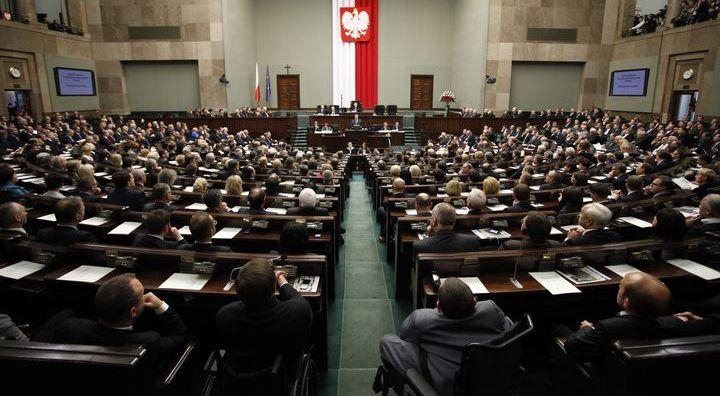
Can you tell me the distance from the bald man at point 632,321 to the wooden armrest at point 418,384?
93 cm

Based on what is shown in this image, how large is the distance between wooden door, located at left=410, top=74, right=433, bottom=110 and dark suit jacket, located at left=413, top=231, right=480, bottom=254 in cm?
2066

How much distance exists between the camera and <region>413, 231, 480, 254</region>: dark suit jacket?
397 centimetres

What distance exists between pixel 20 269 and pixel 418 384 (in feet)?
11.3

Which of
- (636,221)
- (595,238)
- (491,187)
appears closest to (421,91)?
(491,187)

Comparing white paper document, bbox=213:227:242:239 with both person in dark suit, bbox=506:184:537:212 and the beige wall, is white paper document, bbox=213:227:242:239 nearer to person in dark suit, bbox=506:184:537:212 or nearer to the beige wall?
person in dark suit, bbox=506:184:537:212

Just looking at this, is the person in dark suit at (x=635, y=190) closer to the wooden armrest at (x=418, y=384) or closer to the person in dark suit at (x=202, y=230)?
the wooden armrest at (x=418, y=384)

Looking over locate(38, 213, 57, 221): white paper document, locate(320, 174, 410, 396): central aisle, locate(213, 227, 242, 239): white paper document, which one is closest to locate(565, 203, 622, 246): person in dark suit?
locate(320, 174, 410, 396): central aisle

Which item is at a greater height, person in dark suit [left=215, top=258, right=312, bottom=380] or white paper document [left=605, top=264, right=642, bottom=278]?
person in dark suit [left=215, top=258, right=312, bottom=380]

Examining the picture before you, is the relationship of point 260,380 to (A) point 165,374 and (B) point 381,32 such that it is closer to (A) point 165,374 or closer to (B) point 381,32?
(A) point 165,374

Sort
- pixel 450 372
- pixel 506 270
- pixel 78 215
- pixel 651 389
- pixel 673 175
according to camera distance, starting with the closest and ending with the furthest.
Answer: pixel 651 389 < pixel 450 372 < pixel 506 270 < pixel 78 215 < pixel 673 175

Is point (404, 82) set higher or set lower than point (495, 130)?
higher

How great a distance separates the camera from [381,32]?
23047mm

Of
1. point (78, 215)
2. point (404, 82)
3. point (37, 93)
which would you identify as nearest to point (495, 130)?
point (404, 82)

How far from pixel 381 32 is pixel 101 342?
76.0 feet
